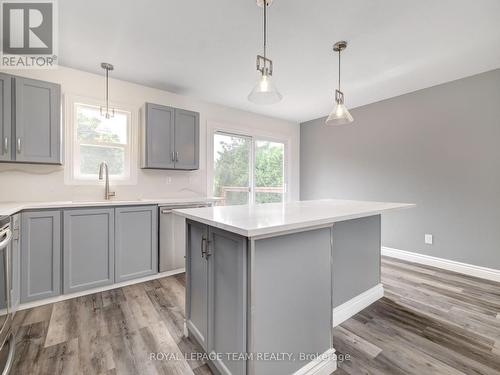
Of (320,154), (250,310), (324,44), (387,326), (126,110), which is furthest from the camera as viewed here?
(320,154)

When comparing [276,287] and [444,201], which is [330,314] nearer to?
[276,287]

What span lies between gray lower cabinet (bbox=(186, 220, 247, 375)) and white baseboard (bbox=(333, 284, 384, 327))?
1041 millimetres

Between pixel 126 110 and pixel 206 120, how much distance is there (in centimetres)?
121

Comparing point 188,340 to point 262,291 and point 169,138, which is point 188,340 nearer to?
point 262,291

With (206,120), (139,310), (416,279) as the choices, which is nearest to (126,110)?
(206,120)

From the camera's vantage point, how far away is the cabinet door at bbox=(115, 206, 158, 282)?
8.39ft

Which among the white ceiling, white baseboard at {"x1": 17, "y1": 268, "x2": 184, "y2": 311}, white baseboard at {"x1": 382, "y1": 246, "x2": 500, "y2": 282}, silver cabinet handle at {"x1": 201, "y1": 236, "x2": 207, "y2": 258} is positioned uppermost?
the white ceiling

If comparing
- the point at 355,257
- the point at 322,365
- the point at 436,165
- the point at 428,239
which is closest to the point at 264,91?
the point at 355,257

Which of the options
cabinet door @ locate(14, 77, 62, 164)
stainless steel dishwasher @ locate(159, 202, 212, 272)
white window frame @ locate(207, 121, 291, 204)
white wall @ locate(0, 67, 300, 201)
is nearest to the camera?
cabinet door @ locate(14, 77, 62, 164)

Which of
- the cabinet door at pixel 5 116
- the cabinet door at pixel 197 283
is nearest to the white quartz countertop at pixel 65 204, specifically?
the cabinet door at pixel 5 116

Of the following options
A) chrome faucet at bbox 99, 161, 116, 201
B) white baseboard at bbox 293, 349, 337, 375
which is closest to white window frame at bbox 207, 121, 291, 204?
chrome faucet at bbox 99, 161, 116, 201

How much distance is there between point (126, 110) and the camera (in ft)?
10.2

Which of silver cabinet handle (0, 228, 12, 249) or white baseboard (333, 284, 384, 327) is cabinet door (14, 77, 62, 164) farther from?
white baseboard (333, 284, 384, 327)

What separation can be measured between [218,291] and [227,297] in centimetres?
10
